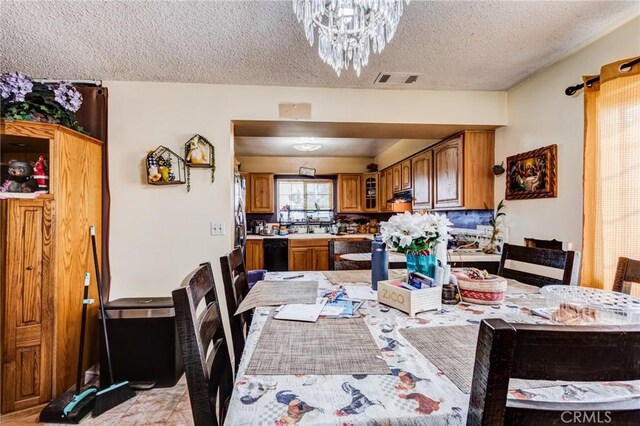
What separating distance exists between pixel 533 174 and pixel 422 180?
136 centimetres

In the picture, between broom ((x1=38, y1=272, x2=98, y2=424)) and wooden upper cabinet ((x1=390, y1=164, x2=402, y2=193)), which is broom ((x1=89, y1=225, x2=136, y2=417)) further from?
wooden upper cabinet ((x1=390, y1=164, x2=402, y2=193))

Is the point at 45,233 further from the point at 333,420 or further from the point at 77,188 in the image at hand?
the point at 333,420

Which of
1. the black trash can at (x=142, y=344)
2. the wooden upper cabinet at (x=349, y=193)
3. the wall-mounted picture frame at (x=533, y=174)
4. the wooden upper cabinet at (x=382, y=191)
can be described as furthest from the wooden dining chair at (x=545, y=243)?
the wooden upper cabinet at (x=349, y=193)

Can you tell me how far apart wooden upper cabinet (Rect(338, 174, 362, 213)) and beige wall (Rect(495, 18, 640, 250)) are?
315 cm

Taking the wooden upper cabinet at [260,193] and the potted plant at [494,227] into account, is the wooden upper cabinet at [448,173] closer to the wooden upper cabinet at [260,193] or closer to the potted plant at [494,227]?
the potted plant at [494,227]

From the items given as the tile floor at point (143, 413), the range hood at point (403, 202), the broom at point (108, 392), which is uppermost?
the range hood at point (403, 202)

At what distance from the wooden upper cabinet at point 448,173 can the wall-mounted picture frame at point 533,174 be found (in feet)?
1.35

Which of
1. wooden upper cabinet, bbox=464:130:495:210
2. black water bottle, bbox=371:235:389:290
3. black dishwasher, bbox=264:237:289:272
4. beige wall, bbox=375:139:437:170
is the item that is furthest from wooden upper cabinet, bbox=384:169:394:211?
black water bottle, bbox=371:235:389:290

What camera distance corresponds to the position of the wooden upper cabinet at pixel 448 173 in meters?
2.99

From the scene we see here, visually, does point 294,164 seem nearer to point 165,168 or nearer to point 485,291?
point 165,168

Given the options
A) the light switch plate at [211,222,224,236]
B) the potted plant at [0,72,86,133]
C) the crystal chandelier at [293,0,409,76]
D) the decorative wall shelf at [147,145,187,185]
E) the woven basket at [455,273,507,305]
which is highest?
the crystal chandelier at [293,0,409,76]

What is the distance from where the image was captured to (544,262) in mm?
1627

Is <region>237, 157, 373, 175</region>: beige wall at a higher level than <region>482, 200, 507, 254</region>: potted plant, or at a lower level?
higher

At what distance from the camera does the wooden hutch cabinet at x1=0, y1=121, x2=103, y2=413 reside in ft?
6.50
